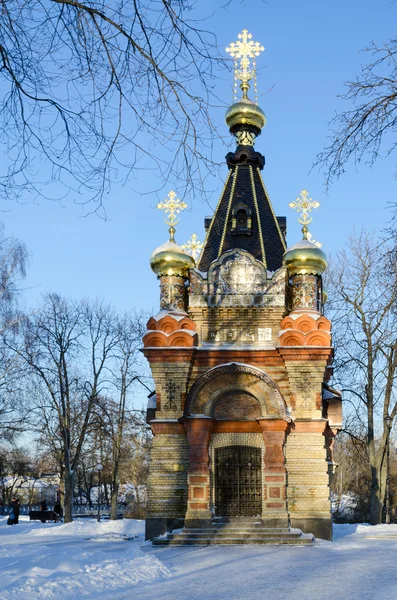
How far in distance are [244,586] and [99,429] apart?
64.0 feet

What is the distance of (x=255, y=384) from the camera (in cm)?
1642

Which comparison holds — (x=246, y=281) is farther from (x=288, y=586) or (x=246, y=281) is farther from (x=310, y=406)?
(x=288, y=586)

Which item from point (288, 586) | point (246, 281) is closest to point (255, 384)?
point (246, 281)

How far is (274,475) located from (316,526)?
146 centimetres

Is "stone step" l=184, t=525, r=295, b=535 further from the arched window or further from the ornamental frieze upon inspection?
the arched window

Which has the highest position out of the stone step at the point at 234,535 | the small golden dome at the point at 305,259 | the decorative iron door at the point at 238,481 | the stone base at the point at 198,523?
the small golden dome at the point at 305,259

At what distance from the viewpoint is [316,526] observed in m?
15.8

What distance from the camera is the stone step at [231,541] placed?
14805 millimetres

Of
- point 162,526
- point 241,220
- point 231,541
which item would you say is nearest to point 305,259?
point 241,220

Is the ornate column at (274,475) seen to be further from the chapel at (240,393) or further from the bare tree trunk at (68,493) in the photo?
the bare tree trunk at (68,493)

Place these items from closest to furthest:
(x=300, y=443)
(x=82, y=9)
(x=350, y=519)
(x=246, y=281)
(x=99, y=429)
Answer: (x=82, y=9), (x=300, y=443), (x=246, y=281), (x=99, y=429), (x=350, y=519)

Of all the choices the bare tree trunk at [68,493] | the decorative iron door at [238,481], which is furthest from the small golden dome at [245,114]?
the bare tree trunk at [68,493]

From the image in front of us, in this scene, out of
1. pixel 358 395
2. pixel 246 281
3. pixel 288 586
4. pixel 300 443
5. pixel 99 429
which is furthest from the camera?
pixel 99 429

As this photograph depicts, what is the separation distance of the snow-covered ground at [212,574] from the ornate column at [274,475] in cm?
131
